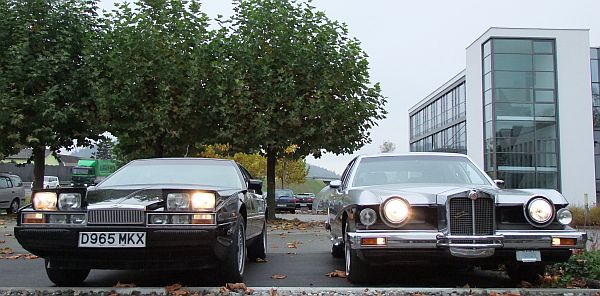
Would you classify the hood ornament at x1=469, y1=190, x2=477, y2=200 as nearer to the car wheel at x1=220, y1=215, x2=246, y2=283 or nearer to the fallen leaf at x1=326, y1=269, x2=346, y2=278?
the fallen leaf at x1=326, y1=269, x2=346, y2=278

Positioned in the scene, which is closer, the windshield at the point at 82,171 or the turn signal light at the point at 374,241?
the turn signal light at the point at 374,241

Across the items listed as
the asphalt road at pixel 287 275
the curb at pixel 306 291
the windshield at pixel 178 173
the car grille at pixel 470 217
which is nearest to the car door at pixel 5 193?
the asphalt road at pixel 287 275

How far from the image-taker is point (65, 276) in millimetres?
5684

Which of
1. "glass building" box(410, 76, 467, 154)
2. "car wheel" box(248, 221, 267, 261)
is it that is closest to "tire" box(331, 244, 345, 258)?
"car wheel" box(248, 221, 267, 261)

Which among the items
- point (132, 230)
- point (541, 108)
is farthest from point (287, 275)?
point (541, 108)

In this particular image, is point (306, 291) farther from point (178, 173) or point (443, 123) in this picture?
point (443, 123)

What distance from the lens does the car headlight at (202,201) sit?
16.8 feet

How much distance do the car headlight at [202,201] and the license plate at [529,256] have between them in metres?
2.85

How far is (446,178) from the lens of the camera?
648 centimetres

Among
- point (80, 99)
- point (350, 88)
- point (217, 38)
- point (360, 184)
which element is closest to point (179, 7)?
point (217, 38)

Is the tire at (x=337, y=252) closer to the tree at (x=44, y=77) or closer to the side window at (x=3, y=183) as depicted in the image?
the tree at (x=44, y=77)

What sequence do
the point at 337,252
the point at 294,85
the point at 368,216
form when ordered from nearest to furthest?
the point at 368,216, the point at 337,252, the point at 294,85

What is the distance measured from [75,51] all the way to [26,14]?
1.84 meters

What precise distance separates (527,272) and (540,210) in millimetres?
936
